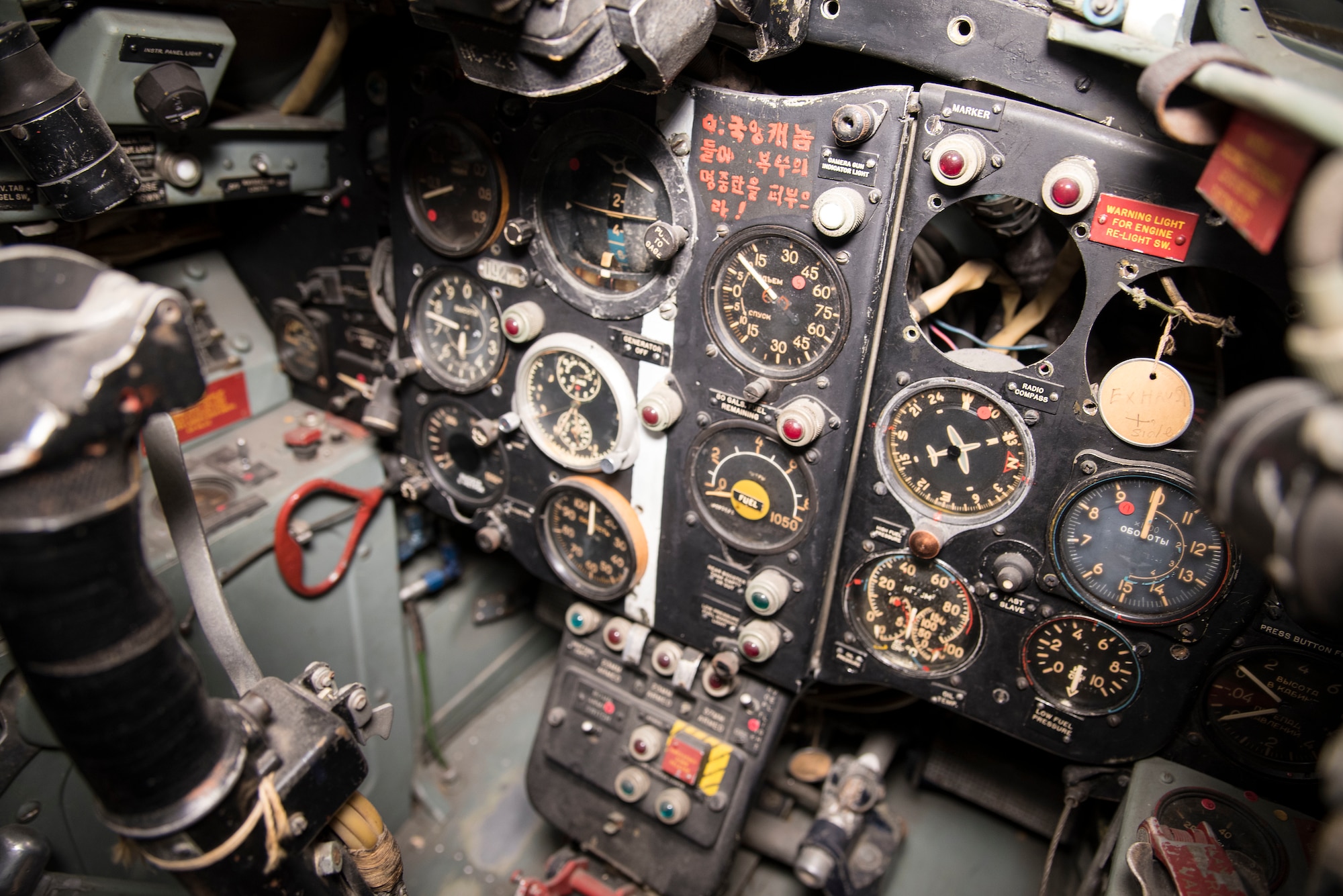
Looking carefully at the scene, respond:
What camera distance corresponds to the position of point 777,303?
2.07 m

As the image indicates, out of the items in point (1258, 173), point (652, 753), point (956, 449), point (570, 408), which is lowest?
point (652, 753)

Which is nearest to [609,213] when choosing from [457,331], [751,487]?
[457,331]

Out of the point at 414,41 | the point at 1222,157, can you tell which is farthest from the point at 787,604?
the point at 414,41

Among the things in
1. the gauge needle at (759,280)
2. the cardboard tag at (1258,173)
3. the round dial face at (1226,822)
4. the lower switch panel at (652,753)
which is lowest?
the lower switch panel at (652,753)

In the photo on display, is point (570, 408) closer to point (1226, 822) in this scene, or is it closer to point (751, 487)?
point (751, 487)

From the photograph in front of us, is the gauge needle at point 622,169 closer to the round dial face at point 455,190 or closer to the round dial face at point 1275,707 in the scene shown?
the round dial face at point 455,190

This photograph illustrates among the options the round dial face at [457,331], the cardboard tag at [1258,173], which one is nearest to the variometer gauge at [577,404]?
the round dial face at [457,331]

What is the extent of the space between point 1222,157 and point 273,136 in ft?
8.99

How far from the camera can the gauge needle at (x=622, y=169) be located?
220cm

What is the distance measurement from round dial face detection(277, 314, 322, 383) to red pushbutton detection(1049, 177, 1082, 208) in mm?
2580

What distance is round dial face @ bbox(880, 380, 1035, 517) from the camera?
1993 millimetres

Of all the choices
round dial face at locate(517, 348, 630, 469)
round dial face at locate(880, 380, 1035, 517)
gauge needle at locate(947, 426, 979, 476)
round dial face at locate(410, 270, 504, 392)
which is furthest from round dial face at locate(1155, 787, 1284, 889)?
round dial face at locate(410, 270, 504, 392)

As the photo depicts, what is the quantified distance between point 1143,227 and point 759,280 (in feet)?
2.80

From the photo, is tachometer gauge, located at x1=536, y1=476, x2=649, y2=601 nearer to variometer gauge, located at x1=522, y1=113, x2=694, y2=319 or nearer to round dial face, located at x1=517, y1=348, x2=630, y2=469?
round dial face, located at x1=517, y1=348, x2=630, y2=469
